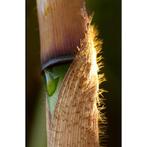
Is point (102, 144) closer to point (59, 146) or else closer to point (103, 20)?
point (59, 146)

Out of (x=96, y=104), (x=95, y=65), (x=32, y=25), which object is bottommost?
(x=96, y=104)

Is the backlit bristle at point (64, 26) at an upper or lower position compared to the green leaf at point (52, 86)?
upper

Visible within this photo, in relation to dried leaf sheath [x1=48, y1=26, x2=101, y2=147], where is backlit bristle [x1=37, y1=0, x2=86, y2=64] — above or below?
above

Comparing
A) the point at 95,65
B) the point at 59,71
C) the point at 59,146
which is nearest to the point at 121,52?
the point at 95,65
